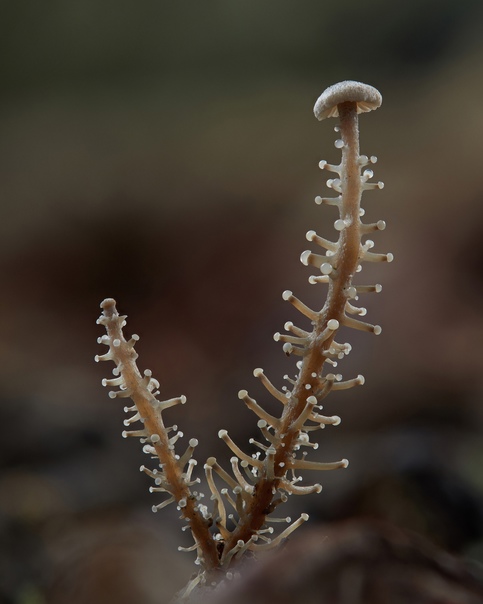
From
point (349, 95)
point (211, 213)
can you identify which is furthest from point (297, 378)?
point (211, 213)

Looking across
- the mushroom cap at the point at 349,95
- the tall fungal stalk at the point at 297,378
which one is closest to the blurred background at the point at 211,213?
the tall fungal stalk at the point at 297,378

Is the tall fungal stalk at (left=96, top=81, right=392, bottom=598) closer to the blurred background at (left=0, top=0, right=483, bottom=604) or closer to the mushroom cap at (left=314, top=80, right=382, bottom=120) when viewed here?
the mushroom cap at (left=314, top=80, right=382, bottom=120)

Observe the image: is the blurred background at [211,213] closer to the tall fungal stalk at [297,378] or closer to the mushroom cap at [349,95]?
the tall fungal stalk at [297,378]

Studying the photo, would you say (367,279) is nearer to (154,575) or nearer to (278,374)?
(278,374)

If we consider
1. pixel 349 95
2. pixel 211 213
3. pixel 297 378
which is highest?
pixel 211 213

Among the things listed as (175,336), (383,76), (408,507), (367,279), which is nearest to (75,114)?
(175,336)

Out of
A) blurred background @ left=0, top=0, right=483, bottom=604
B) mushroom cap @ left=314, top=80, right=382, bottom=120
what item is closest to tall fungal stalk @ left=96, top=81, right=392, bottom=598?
mushroom cap @ left=314, top=80, right=382, bottom=120

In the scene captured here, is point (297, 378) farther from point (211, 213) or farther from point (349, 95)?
point (211, 213)
